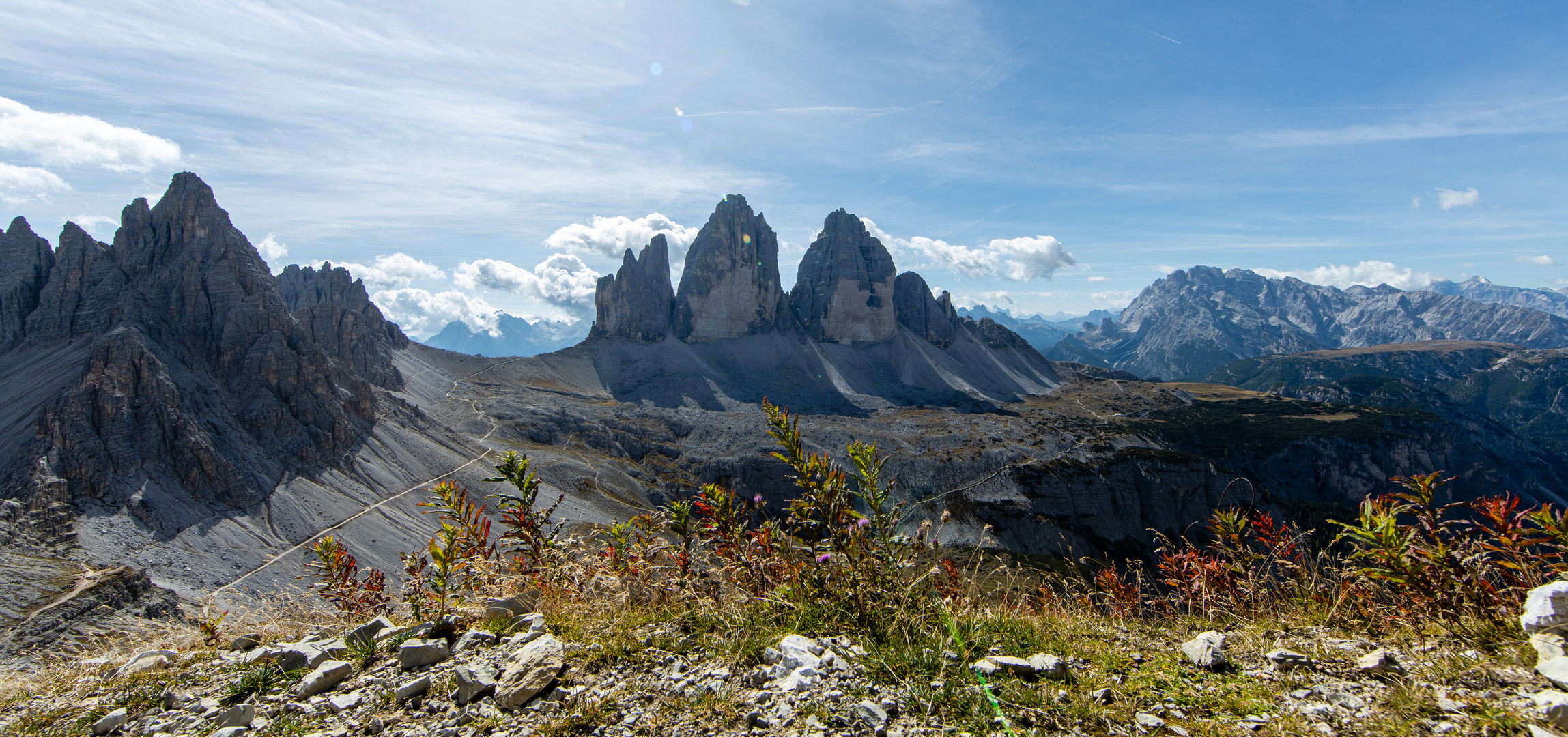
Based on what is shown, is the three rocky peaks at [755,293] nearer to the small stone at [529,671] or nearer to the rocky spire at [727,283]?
the rocky spire at [727,283]

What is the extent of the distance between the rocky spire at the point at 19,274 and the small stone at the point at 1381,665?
96.1 meters

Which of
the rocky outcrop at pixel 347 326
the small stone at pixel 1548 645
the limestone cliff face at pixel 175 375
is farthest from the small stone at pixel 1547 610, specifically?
the rocky outcrop at pixel 347 326

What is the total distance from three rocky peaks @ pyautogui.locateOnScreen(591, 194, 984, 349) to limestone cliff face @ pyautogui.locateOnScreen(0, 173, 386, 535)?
8261 centimetres

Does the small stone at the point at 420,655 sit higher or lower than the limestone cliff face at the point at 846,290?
lower

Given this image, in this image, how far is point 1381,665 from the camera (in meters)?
4.15

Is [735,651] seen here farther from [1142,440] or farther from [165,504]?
[1142,440]

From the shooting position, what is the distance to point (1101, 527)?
62.4m

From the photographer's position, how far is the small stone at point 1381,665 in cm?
412

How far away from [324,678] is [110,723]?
1492 millimetres

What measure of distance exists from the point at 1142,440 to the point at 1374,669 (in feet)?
341

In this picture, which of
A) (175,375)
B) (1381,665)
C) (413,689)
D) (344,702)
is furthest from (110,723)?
(175,375)

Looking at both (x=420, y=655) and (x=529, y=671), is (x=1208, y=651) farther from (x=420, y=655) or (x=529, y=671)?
(x=420, y=655)

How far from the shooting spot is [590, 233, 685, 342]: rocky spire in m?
148

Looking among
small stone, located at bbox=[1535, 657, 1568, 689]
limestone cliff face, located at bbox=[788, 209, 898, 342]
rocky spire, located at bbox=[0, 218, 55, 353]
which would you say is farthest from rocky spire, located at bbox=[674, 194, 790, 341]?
small stone, located at bbox=[1535, 657, 1568, 689]
